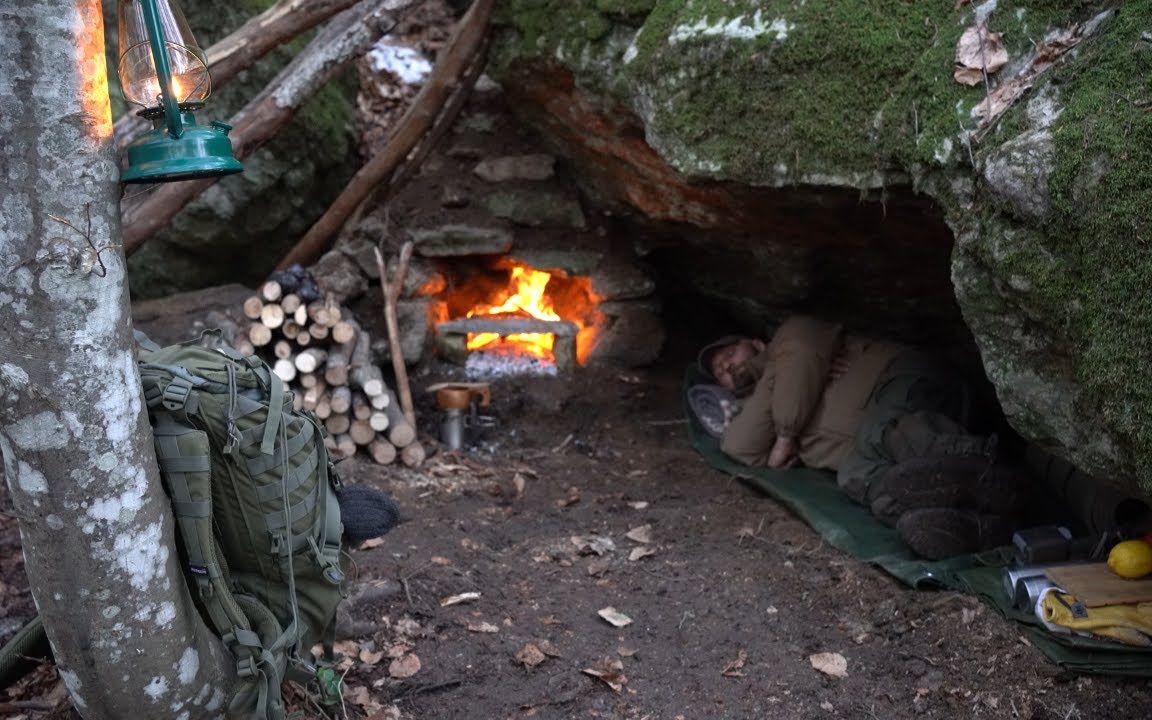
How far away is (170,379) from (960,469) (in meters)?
3.91

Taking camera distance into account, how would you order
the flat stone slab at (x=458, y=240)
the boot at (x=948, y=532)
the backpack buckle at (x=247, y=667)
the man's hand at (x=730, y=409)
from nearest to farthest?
the backpack buckle at (x=247, y=667) → the boot at (x=948, y=532) → the man's hand at (x=730, y=409) → the flat stone slab at (x=458, y=240)

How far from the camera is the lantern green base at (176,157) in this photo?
2285 mm

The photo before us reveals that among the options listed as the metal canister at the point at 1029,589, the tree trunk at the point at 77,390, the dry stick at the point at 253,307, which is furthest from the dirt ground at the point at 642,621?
the dry stick at the point at 253,307

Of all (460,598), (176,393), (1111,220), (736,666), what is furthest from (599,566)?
(1111,220)

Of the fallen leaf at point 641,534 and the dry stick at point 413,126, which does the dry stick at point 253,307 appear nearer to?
the dry stick at point 413,126

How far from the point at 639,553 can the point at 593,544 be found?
0.28m

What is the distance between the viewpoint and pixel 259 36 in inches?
219

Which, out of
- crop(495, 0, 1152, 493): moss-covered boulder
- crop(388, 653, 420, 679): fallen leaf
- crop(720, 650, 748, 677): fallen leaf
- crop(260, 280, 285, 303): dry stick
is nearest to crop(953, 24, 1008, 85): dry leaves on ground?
crop(495, 0, 1152, 493): moss-covered boulder

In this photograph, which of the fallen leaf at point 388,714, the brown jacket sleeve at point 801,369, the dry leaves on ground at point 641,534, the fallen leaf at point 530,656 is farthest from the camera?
the brown jacket sleeve at point 801,369

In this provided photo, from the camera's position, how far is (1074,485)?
15.1 ft

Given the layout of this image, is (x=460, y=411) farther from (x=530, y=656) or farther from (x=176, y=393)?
(x=176, y=393)

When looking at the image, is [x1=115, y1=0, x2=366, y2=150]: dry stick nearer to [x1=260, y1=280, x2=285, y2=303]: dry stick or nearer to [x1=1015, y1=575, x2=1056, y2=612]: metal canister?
[x1=260, y1=280, x2=285, y2=303]: dry stick

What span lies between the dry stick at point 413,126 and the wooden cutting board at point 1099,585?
16.8 ft

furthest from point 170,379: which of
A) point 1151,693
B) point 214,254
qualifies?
point 214,254
